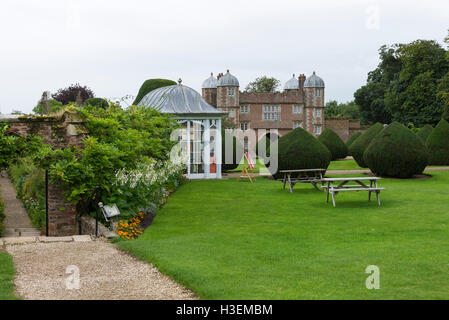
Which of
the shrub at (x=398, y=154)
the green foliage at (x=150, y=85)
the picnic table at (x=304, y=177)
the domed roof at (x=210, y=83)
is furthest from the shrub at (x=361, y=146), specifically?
→ the domed roof at (x=210, y=83)

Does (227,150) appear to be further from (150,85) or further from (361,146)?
(361,146)

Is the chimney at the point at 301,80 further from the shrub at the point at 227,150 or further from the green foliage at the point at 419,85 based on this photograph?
the shrub at the point at 227,150

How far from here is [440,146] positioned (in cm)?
2828

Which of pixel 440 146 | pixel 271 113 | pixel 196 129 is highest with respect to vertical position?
pixel 271 113

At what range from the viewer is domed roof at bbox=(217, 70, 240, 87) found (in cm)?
5878

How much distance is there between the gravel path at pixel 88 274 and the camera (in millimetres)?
5430

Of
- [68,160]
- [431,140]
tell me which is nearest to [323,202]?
[68,160]

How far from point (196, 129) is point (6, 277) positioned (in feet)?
48.5

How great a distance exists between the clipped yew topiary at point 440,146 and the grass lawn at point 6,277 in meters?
25.3

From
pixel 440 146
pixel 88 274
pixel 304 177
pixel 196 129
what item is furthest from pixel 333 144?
pixel 88 274

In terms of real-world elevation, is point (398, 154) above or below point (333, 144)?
below

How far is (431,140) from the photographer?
28781mm
